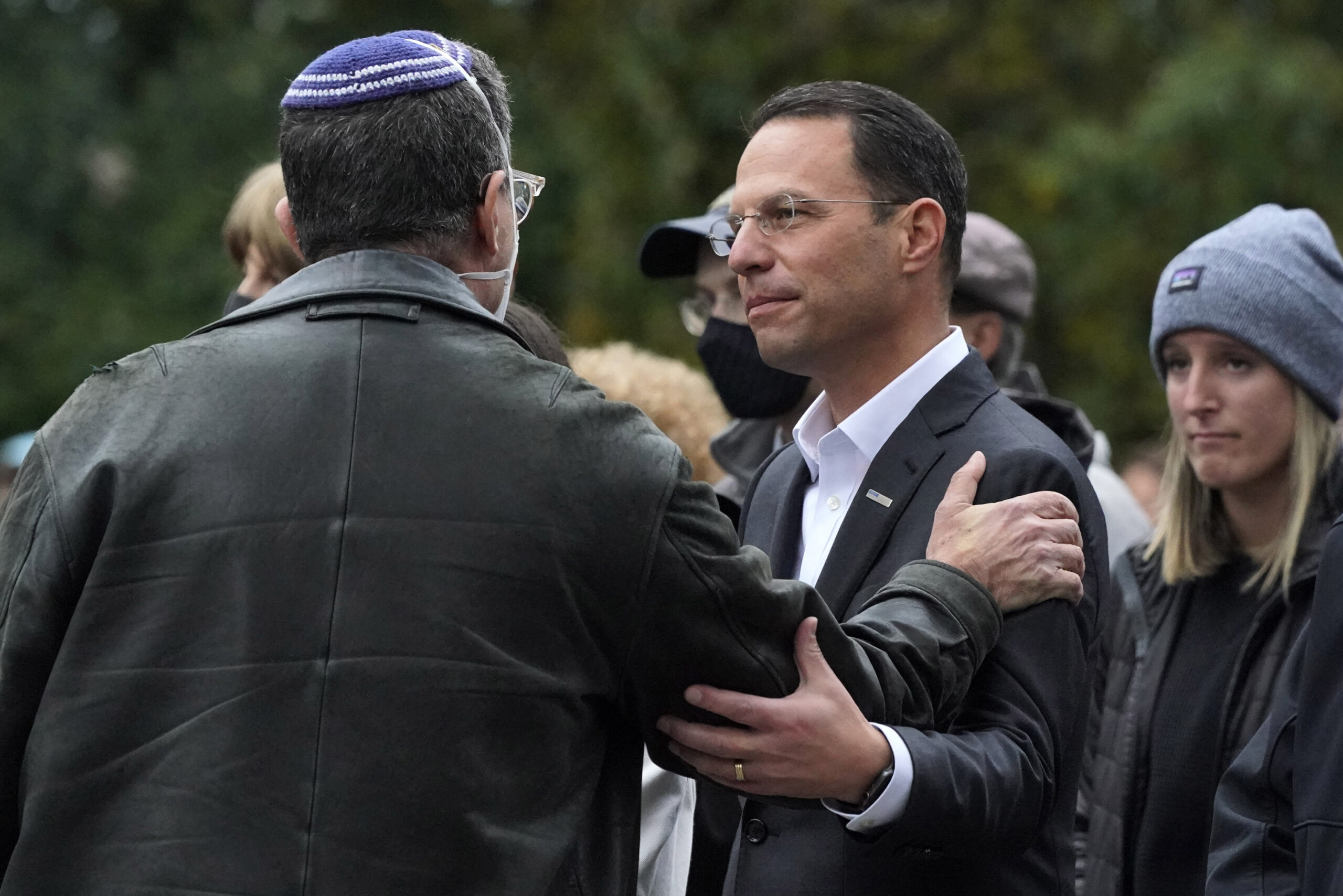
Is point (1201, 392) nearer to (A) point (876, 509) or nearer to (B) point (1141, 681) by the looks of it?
(B) point (1141, 681)

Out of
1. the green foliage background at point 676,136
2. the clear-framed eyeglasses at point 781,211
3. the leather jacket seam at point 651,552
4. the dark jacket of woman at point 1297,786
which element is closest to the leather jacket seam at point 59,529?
the leather jacket seam at point 651,552

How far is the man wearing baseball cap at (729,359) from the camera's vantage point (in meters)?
4.68

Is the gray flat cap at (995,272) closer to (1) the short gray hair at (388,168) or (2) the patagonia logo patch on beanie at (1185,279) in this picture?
(2) the patagonia logo patch on beanie at (1185,279)

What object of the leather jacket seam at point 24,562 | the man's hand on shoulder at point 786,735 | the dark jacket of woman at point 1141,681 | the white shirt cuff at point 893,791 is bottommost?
the dark jacket of woman at point 1141,681

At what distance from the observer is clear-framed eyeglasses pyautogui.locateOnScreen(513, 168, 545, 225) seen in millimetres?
2695

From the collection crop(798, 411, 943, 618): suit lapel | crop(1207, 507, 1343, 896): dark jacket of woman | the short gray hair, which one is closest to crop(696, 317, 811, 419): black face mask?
Result: crop(798, 411, 943, 618): suit lapel

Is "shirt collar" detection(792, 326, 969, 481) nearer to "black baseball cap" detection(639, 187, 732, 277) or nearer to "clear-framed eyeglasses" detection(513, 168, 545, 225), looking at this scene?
"clear-framed eyeglasses" detection(513, 168, 545, 225)

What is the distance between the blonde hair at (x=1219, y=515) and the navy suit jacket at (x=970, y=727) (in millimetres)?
873

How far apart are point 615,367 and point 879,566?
79.0 inches

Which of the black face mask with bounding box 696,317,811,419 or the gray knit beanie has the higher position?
the gray knit beanie

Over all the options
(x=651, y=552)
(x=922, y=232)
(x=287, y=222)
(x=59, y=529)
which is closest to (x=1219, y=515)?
(x=922, y=232)

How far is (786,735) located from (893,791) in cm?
25

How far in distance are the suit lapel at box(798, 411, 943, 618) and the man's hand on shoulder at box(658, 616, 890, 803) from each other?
517 mm

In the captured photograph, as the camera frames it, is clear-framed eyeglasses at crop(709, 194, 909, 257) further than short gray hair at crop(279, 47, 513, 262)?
Yes
